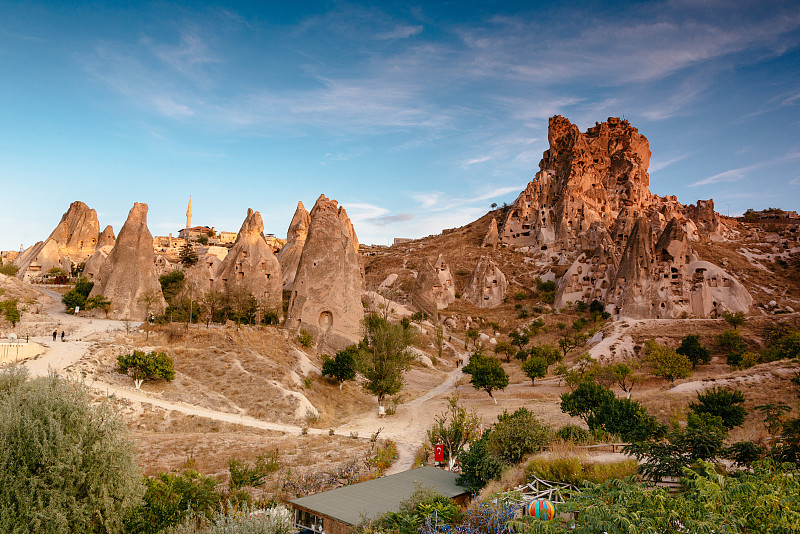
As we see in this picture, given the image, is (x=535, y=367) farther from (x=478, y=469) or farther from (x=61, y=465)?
(x=61, y=465)

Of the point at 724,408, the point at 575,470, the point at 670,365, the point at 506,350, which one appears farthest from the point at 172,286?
the point at 724,408

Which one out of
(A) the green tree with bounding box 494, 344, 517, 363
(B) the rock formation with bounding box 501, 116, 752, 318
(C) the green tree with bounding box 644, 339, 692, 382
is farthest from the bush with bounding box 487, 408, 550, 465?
(B) the rock formation with bounding box 501, 116, 752, 318

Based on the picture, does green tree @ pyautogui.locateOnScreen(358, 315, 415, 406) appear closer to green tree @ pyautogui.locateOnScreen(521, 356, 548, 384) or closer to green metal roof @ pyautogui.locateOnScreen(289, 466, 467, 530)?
green tree @ pyautogui.locateOnScreen(521, 356, 548, 384)

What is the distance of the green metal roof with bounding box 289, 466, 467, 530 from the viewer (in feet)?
36.5

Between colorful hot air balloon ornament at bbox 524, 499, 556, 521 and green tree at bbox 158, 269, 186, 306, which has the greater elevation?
green tree at bbox 158, 269, 186, 306

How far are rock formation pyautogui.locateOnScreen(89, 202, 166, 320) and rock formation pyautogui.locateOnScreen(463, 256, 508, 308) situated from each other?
39807 mm

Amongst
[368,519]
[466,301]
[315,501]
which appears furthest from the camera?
[466,301]

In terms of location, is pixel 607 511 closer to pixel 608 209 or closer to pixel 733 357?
pixel 733 357

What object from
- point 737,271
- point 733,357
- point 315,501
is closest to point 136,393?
point 315,501

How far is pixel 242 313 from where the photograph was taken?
125 ft

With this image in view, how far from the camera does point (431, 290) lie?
65312 mm

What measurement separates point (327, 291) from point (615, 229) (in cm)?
4576

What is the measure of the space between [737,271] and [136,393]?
220ft

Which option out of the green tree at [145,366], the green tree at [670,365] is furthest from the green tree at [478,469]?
the green tree at [670,365]
